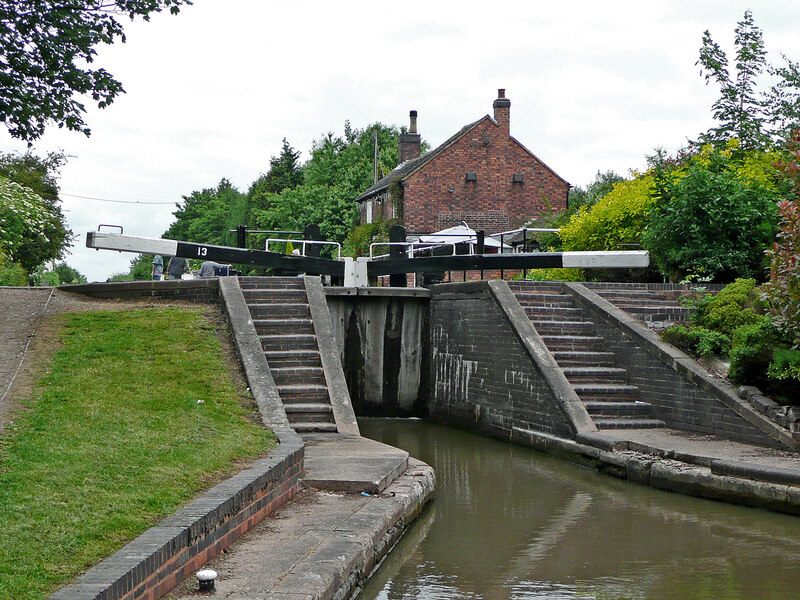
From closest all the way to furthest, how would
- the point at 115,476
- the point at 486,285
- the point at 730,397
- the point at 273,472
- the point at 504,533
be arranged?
1. the point at 115,476
2. the point at 273,472
3. the point at 504,533
4. the point at 730,397
5. the point at 486,285

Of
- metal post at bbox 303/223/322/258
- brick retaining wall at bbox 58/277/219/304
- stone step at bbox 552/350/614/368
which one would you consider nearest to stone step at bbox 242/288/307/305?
brick retaining wall at bbox 58/277/219/304

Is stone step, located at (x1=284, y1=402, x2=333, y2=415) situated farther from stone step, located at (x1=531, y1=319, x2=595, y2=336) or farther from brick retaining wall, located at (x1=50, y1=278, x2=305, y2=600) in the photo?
stone step, located at (x1=531, y1=319, x2=595, y2=336)

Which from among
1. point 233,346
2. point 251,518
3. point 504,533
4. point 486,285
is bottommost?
point 504,533

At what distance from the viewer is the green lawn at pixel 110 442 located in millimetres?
4664

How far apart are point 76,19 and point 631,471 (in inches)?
370

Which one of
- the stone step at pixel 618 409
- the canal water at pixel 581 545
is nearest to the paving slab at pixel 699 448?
the stone step at pixel 618 409

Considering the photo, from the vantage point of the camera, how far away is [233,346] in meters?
12.2

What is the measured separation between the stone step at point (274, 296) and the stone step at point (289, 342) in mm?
1296

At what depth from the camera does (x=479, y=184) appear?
36.7 m

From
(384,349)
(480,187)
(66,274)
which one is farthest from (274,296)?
(66,274)

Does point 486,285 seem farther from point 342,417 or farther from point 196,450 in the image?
point 196,450

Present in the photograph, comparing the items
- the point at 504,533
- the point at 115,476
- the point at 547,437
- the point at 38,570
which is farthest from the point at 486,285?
the point at 38,570

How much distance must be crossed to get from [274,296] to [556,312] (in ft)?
14.2

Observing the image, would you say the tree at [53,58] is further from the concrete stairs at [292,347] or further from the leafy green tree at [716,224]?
the leafy green tree at [716,224]
